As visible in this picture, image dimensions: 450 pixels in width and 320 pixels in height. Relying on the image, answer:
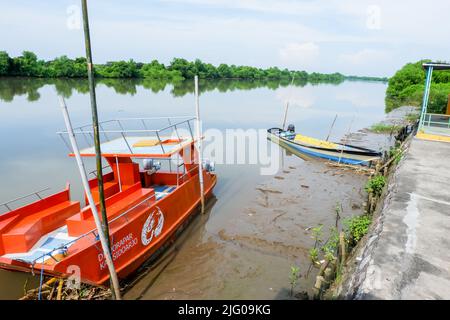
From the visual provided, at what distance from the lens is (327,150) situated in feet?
57.0

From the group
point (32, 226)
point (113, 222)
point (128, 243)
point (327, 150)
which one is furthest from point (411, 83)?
point (32, 226)

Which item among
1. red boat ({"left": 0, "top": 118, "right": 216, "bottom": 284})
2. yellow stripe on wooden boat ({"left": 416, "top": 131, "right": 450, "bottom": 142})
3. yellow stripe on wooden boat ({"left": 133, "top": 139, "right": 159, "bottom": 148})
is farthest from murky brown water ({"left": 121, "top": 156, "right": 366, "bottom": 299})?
yellow stripe on wooden boat ({"left": 416, "top": 131, "right": 450, "bottom": 142})

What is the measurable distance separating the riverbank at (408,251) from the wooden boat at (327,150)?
26.5ft

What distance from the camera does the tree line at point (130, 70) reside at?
5472cm

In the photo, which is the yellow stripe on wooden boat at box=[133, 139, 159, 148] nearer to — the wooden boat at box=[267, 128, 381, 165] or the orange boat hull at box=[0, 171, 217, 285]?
the orange boat hull at box=[0, 171, 217, 285]

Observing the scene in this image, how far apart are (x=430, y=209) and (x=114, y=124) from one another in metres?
23.7

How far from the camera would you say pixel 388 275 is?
4.19m

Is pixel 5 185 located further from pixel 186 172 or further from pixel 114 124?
pixel 114 124

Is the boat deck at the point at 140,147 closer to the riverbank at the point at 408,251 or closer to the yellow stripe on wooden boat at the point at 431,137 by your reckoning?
the riverbank at the point at 408,251

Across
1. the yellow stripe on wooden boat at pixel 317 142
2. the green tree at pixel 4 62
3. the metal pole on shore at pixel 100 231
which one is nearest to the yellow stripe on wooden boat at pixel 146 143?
the metal pole on shore at pixel 100 231

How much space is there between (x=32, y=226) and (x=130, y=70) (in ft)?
231

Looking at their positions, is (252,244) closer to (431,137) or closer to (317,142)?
(431,137)

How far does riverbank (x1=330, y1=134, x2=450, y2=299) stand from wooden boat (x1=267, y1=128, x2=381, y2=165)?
8081 millimetres
